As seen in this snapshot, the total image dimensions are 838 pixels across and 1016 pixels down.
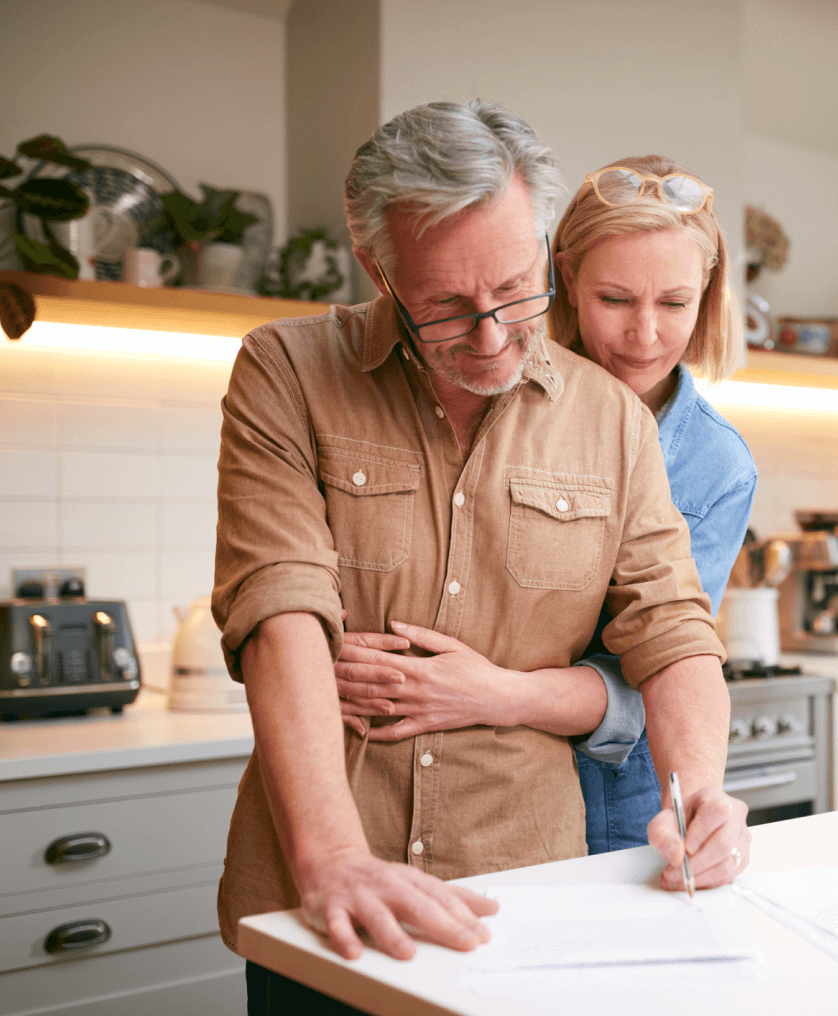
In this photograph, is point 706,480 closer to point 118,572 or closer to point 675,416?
point 675,416

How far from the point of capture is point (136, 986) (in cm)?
168

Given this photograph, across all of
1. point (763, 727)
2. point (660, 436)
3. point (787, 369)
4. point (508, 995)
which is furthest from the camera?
point (787, 369)

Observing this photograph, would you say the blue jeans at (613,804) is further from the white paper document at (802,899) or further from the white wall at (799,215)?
the white wall at (799,215)

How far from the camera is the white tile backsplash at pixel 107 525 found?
222cm

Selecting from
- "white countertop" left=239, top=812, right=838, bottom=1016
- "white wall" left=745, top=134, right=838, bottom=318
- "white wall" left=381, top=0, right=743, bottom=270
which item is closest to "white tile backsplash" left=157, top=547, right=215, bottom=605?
"white wall" left=381, top=0, right=743, bottom=270

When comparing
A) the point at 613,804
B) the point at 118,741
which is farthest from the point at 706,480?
the point at 118,741

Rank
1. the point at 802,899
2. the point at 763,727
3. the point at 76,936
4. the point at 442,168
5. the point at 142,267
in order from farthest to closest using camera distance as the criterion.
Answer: the point at 763,727
the point at 142,267
the point at 76,936
the point at 442,168
the point at 802,899

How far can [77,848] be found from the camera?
161cm

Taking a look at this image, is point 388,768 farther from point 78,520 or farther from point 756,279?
point 756,279

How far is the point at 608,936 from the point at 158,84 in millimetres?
2249

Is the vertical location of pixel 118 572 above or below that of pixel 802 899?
above

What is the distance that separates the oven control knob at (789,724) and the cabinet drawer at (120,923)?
145 cm

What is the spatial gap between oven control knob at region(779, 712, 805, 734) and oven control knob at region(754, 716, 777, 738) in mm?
51

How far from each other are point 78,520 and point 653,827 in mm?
1740
